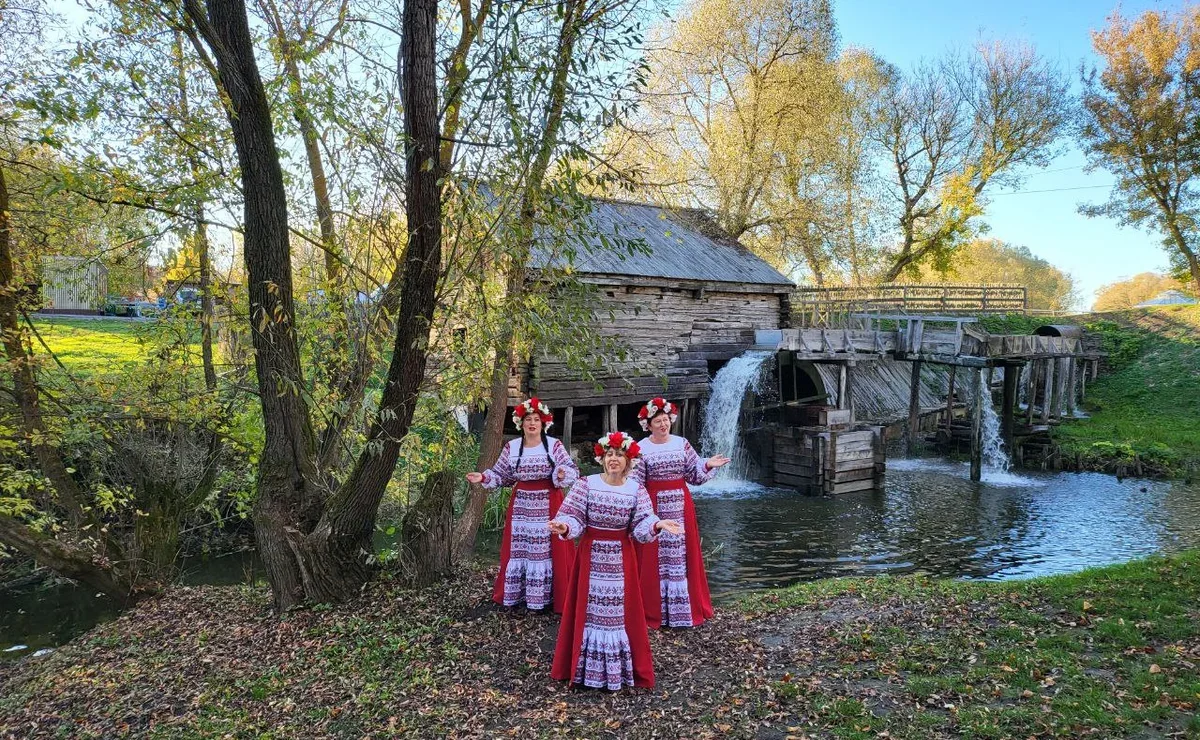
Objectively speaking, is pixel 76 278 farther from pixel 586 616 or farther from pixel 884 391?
pixel 884 391

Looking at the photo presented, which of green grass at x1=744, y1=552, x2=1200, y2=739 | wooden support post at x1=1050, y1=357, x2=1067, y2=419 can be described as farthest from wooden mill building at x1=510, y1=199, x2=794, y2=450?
green grass at x1=744, y1=552, x2=1200, y2=739

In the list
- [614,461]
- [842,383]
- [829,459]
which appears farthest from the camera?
[842,383]

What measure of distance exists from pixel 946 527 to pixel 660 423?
8.87 meters

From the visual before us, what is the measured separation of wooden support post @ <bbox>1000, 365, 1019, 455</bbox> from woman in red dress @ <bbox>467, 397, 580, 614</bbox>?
15102 millimetres

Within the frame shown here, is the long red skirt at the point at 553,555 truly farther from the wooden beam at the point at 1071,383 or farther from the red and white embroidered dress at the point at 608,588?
the wooden beam at the point at 1071,383

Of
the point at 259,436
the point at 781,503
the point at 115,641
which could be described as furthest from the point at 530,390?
the point at 115,641

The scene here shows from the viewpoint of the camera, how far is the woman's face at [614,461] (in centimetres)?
500

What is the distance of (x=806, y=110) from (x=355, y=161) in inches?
848

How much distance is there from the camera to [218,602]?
733 centimetres

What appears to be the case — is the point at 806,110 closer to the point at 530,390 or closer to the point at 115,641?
the point at 530,390

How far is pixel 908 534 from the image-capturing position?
40.8 feet

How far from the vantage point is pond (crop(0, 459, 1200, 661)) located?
386 inches

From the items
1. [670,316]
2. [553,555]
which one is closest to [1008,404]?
[670,316]

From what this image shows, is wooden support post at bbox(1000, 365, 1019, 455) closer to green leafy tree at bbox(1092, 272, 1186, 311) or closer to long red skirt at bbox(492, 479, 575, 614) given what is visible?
long red skirt at bbox(492, 479, 575, 614)
